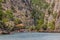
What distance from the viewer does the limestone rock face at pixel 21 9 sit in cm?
972

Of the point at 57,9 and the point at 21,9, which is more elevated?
the point at 21,9

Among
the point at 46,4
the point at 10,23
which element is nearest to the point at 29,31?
the point at 10,23

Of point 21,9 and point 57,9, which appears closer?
point 21,9

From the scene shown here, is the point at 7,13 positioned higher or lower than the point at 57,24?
higher

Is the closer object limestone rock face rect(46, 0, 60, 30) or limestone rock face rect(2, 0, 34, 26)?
limestone rock face rect(2, 0, 34, 26)

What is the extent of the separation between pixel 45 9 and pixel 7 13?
220cm

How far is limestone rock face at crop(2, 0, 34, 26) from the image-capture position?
31.9ft

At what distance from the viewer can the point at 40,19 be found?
10070 millimetres

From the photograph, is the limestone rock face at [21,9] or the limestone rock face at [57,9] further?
the limestone rock face at [57,9]

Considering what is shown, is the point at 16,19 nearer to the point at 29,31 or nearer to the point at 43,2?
the point at 29,31

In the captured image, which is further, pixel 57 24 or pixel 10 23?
pixel 57 24

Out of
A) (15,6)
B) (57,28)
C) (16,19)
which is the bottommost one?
(57,28)

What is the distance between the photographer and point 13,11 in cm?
973

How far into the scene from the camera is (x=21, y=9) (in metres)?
10.0
